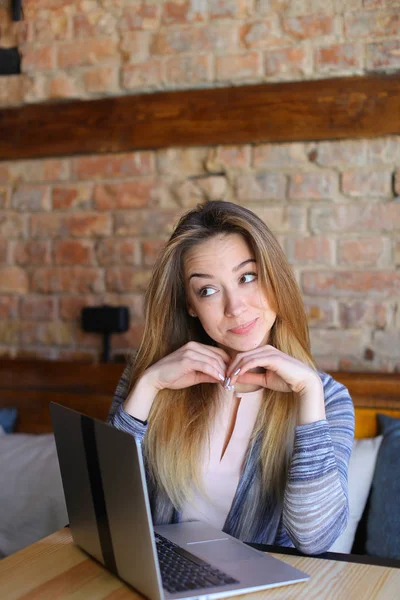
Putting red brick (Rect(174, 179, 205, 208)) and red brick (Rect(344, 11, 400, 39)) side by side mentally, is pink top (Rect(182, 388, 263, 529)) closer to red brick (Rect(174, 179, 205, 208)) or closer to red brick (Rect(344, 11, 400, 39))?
red brick (Rect(174, 179, 205, 208))

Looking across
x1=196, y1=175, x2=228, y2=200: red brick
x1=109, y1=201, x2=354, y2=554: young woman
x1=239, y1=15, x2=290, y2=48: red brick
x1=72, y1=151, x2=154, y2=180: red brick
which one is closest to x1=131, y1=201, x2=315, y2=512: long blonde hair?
x1=109, y1=201, x2=354, y2=554: young woman

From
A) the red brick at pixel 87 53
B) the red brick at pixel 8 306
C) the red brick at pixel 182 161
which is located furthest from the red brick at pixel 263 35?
the red brick at pixel 8 306

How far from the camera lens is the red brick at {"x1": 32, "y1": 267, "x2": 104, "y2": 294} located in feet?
8.18

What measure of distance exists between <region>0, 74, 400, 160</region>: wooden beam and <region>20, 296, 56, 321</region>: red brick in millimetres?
568

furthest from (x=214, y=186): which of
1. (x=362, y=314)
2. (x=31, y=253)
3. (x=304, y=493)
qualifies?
(x=304, y=493)

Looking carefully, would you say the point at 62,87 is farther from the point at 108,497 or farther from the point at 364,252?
the point at 108,497

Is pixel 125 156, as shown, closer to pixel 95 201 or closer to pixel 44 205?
pixel 95 201

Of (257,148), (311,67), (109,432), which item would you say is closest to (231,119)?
(257,148)

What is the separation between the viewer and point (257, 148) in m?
2.26

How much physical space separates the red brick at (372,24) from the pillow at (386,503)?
1.26 m

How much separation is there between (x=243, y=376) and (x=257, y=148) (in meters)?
1.01

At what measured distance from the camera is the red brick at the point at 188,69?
230 centimetres

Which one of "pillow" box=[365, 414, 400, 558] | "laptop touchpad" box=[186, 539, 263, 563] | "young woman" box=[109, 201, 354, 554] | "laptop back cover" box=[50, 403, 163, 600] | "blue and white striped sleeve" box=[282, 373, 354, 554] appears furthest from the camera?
"pillow" box=[365, 414, 400, 558]

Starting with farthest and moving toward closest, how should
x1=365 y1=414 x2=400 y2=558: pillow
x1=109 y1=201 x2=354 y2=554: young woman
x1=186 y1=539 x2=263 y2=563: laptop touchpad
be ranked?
1. x1=365 y1=414 x2=400 y2=558: pillow
2. x1=109 y1=201 x2=354 y2=554: young woman
3. x1=186 y1=539 x2=263 y2=563: laptop touchpad
